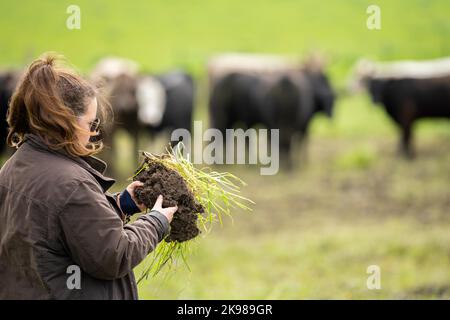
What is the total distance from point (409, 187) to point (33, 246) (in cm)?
881

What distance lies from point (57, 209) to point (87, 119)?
35 cm

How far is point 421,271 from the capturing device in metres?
6.88

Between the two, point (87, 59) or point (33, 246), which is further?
point (87, 59)

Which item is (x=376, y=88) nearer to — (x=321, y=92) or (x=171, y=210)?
(x=321, y=92)

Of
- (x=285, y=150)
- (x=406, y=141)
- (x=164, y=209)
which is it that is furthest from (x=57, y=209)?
(x=406, y=141)

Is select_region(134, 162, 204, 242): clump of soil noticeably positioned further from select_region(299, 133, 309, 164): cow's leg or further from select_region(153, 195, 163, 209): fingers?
select_region(299, 133, 309, 164): cow's leg

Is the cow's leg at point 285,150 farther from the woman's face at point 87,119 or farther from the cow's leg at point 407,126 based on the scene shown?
the woman's face at point 87,119

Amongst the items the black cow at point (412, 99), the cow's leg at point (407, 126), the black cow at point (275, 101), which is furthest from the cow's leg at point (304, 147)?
the cow's leg at point (407, 126)

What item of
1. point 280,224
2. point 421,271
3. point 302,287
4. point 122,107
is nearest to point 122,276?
point 302,287

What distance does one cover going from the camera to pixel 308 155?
43.8ft

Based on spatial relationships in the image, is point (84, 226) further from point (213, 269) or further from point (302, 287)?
point (213, 269)

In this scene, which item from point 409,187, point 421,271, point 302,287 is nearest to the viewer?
point 302,287
